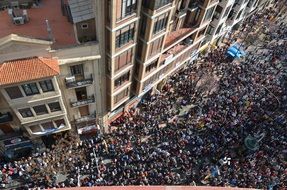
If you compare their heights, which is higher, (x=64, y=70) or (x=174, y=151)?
(x=64, y=70)

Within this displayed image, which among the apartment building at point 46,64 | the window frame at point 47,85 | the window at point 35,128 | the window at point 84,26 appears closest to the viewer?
the apartment building at point 46,64

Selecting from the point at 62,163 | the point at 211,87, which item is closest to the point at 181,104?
the point at 211,87

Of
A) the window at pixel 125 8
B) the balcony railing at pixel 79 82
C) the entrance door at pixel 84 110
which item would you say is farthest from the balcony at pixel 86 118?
the window at pixel 125 8

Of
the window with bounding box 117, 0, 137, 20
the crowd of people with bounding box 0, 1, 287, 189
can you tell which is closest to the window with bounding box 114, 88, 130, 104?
the crowd of people with bounding box 0, 1, 287, 189

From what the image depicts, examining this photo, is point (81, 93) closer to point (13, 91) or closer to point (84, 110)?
point (84, 110)

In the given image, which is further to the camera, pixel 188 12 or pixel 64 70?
pixel 188 12

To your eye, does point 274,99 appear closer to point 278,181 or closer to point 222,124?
point 222,124

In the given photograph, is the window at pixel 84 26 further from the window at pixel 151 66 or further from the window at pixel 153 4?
the window at pixel 151 66
